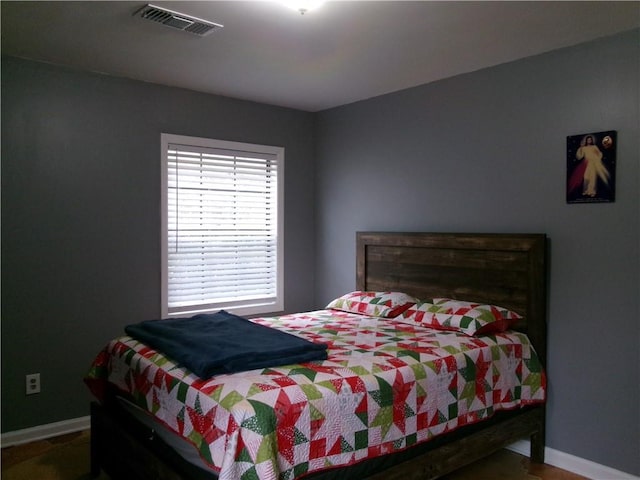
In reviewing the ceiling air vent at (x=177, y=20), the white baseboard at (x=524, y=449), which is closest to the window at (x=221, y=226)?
the white baseboard at (x=524, y=449)

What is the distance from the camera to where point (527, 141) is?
311 centimetres

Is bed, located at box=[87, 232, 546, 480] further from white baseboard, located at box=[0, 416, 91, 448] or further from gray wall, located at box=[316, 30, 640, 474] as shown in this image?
white baseboard, located at box=[0, 416, 91, 448]

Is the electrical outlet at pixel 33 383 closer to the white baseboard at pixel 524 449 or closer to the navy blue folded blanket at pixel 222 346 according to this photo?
the white baseboard at pixel 524 449

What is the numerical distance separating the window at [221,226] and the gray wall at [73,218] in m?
0.13

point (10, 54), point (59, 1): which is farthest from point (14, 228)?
point (59, 1)

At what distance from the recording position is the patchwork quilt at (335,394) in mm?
1865

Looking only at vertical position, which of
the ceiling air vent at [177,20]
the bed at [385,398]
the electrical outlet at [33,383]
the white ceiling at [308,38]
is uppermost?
the white ceiling at [308,38]

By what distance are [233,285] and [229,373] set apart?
2.09 metres

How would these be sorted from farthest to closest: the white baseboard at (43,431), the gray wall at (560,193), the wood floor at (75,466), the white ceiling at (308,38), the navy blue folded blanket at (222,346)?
the white baseboard at (43,431) < the wood floor at (75,466) < the gray wall at (560,193) < the white ceiling at (308,38) < the navy blue folded blanket at (222,346)

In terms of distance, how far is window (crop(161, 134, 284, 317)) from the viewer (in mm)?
3840

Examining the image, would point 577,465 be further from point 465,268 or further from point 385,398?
point 385,398

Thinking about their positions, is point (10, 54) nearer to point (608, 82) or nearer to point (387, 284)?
point (387, 284)

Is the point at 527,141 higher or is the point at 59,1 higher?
the point at 59,1

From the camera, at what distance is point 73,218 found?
11.1 ft
